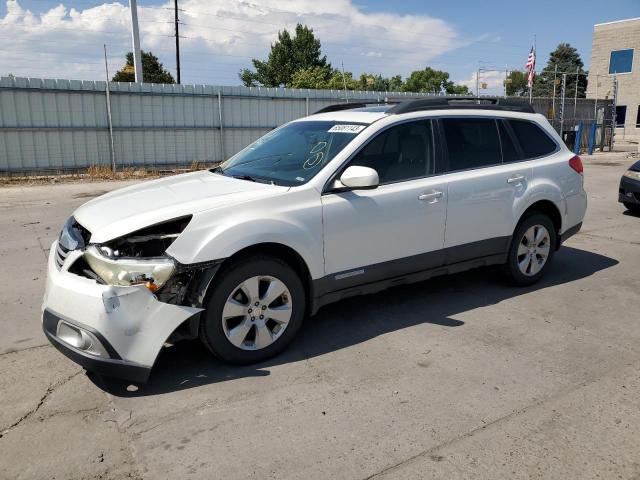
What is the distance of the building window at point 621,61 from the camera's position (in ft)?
139

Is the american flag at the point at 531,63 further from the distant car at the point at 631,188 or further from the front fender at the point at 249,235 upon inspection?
the front fender at the point at 249,235

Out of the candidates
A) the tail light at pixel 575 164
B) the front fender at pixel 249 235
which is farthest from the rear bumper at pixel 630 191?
the front fender at pixel 249 235

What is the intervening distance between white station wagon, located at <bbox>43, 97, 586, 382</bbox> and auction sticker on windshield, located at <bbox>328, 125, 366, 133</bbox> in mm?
18

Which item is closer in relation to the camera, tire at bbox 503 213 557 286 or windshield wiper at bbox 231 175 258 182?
windshield wiper at bbox 231 175 258 182

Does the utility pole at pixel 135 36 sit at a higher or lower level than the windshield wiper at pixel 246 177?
higher

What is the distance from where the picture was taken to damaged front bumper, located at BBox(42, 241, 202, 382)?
3229mm

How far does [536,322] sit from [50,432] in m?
3.70

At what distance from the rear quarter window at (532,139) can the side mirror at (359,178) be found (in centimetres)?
215

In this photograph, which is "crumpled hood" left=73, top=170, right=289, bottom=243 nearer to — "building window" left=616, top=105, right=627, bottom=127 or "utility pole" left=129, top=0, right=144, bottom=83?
"utility pole" left=129, top=0, right=144, bottom=83

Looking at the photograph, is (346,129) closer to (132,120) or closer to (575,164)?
(575,164)

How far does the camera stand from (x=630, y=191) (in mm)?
9406

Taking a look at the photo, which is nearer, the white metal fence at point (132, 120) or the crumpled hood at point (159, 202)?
the crumpled hood at point (159, 202)

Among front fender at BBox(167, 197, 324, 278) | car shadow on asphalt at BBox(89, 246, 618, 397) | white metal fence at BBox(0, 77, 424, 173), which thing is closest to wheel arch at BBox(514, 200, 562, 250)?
car shadow on asphalt at BBox(89, 246, 618, 397)

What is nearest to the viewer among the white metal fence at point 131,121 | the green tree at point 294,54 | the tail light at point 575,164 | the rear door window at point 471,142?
the rear door window at point 471,142
